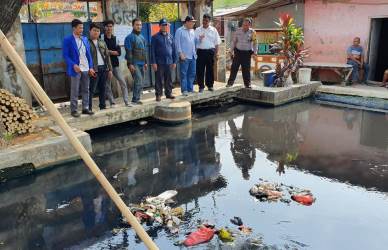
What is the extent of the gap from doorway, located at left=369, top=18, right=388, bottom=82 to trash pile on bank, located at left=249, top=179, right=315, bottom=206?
30.4 feet

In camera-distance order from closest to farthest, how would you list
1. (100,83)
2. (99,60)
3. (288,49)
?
(99,60) < (100,83) < (288,49)

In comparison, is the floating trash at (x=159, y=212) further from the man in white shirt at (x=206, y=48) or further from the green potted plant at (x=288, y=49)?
the green potted plant at (x=288, y=49)

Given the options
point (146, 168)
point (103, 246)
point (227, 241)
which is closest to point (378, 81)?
point (146, 168)

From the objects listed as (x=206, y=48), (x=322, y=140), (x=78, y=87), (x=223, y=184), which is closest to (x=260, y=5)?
(x=206, y=48)

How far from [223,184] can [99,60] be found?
4.00 m

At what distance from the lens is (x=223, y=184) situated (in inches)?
252

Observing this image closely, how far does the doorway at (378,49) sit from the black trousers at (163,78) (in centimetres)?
756

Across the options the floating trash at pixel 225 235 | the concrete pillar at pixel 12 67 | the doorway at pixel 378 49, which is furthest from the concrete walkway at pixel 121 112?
the doorway at pixel 378 49

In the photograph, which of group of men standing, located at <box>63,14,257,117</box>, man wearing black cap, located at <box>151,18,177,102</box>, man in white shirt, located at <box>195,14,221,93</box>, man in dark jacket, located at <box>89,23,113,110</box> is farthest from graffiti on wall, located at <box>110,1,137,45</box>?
man in white shirt, located at <box>195,14,221,93</box>

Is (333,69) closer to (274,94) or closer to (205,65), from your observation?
(274,94)

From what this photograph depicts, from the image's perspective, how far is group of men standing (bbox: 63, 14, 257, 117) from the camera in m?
8.04

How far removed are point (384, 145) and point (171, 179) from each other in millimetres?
4679

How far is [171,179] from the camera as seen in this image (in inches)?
261

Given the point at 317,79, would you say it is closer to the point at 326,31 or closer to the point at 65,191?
the point at 326,31
